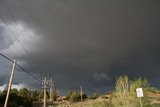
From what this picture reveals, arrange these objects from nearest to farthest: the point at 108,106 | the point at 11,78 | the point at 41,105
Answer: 1. the point at 11,78
2. the point at 108,106
3. the point at 41,105

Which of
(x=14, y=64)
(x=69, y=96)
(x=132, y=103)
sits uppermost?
(x=69, y=96)

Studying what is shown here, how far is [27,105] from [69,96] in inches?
1507

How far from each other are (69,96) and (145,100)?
71.5 metres

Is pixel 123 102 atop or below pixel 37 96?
below

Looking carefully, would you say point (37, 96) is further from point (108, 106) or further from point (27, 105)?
point (108, 106)

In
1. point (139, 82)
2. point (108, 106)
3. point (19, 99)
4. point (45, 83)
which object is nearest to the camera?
point (139, 82)

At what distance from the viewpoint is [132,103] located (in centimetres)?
4353

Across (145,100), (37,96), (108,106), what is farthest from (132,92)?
(37,96)

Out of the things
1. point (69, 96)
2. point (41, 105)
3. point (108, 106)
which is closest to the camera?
point (108, 106)

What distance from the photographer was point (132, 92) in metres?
43.8

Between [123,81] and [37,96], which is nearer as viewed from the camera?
[123,81]

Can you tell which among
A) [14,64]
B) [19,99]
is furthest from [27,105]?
[14,64]

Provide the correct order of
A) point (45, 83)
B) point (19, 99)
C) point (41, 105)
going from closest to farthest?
point (45, 83) → point (19, 99) → point (41, 105)

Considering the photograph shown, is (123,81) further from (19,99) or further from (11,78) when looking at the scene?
(19,99)
